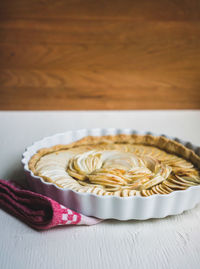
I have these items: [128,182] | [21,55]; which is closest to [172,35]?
[21,55]

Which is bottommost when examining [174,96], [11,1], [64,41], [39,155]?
[39,155]

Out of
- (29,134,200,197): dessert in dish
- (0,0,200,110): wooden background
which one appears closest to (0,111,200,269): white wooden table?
(29,134,200,197): dessert in dish

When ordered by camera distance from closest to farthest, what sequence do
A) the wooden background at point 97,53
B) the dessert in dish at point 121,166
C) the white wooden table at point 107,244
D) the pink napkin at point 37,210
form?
the white wooden table at point 107,244
the pink napkin at point 37,210
the dessert in dish at point 121,166
the wooden background at point 97,53

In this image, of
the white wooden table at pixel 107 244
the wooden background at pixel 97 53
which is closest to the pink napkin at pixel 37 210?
the white wooden table at pixel 107 244

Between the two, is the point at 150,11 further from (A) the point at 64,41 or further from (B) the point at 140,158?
(B) the point at 140,158

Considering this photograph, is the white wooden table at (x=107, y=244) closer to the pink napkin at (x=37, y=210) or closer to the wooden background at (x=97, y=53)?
the pink napkin at (x=37, y=210)

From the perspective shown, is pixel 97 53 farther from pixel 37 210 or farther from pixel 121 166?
pixel 37 210
